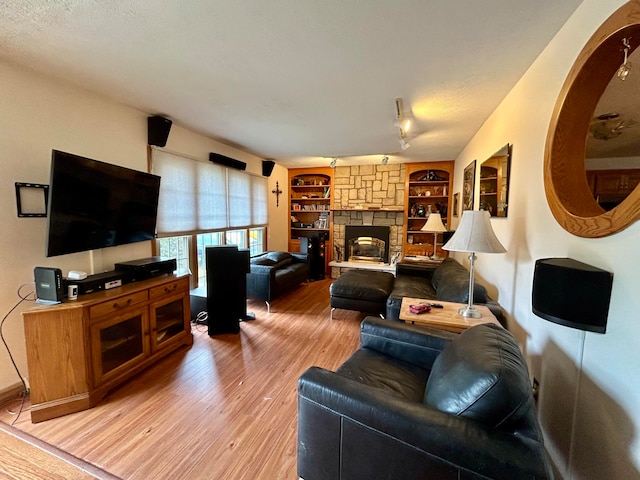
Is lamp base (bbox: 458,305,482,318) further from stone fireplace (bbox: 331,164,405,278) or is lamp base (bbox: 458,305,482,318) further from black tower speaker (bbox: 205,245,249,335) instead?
stone fireplace (bbox: 331,164,405,278)

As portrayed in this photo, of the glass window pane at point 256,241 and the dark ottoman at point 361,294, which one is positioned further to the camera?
the glass window pane at point 256,241

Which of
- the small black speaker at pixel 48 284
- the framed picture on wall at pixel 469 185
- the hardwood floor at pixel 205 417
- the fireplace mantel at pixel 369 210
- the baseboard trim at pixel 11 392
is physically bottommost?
the hardwood floor at pixel 205 417

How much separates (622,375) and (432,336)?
80 cm

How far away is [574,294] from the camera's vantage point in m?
1.18

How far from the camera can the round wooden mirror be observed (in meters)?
1.07

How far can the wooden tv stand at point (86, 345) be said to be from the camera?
181 centimetres

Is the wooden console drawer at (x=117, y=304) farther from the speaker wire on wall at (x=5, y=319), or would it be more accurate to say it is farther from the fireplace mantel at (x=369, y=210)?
the fireplace mantel at (x=369, y=210)

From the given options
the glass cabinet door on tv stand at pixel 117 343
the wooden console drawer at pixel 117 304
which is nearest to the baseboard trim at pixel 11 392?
the glass cabinet door on tv stand at pixel 117 343

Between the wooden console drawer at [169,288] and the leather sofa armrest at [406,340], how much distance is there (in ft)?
6.06

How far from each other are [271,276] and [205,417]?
2.12 m

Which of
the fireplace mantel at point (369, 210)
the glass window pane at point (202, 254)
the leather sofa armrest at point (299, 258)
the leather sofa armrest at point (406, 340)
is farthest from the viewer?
the fireplace mantel at point (369, 210)

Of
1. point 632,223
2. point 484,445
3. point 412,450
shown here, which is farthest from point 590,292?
point 412,450

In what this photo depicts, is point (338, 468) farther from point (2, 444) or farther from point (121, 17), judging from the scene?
point (121, 17)

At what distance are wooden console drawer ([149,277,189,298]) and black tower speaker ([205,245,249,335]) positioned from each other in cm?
27
